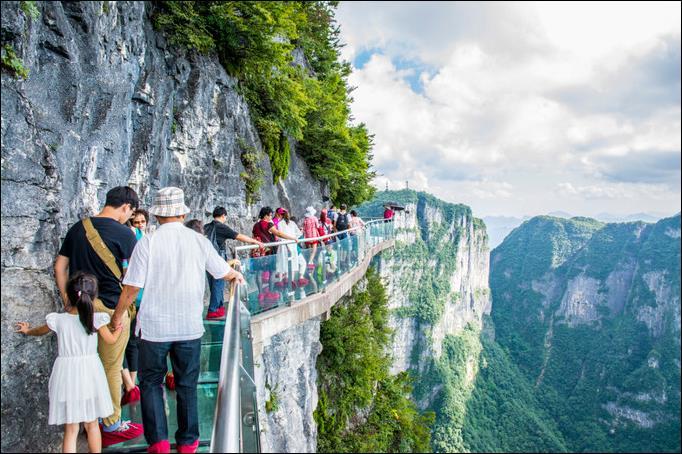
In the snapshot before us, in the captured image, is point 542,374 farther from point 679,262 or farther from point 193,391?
point 193,391

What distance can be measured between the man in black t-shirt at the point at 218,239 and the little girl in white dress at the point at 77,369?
2323 mm

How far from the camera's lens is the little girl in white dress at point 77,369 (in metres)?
2.72

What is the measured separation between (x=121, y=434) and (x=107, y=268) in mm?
1430

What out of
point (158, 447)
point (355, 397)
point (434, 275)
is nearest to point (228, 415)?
point (158, 447)

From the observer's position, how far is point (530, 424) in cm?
6950

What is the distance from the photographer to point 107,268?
125 inches

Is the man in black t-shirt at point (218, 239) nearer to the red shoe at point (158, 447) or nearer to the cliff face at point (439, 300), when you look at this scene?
the red shoe at point (158, 447)

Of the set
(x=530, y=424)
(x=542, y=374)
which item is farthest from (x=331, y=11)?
(x=542, y=374)

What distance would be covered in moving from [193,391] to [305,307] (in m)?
4.76

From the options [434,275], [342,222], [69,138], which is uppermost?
[69,138]

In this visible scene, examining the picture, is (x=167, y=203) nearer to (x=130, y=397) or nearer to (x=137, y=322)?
(x=137, y=322)

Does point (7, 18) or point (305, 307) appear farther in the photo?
point (305, 307)

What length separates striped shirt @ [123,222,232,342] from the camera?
2.62 meters

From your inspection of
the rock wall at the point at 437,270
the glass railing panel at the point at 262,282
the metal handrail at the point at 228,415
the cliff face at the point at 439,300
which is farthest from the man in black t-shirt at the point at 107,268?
the rock wall at the point at 437,270
